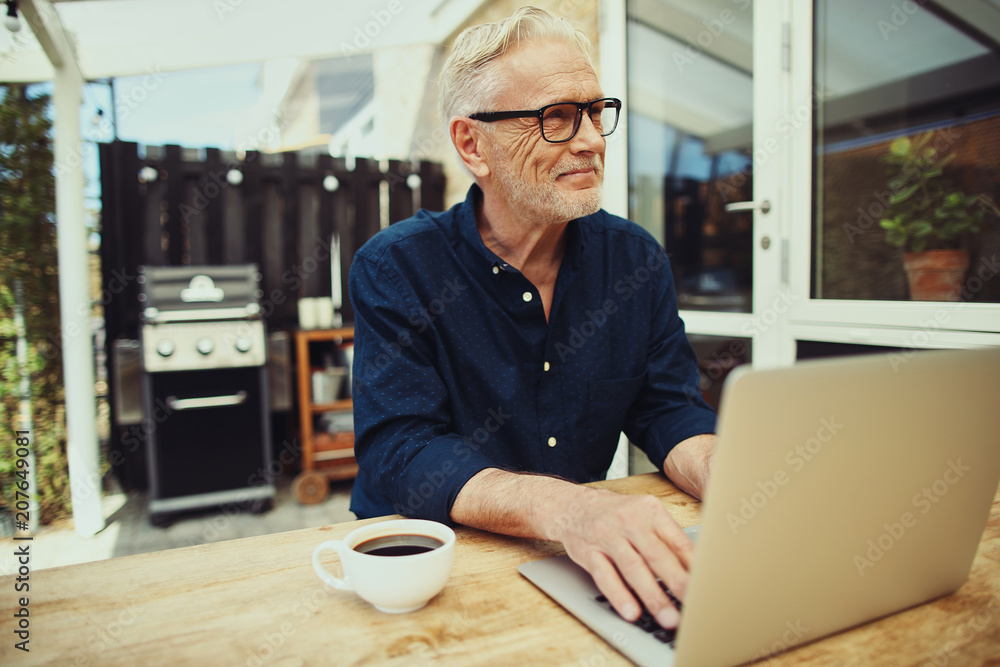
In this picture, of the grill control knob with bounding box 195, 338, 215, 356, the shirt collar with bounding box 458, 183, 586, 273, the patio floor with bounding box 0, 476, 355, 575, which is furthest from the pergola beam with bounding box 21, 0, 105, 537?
the shirt collar with bounding box 458, 183, 586, 273

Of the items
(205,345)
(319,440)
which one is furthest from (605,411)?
(319,440)

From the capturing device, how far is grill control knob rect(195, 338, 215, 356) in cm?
304

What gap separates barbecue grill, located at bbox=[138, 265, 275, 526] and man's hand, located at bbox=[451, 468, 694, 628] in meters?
2.68

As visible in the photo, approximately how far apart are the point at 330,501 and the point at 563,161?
9.39ft

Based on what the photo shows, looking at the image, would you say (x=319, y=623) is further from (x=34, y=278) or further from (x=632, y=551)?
(x=34, y=278)

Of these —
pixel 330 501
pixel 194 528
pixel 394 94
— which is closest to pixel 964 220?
pixel 330 501

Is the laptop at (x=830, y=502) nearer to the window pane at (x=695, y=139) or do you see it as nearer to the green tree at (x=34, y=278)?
the window pane at (x=695, y=139)

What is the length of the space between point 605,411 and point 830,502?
2.72 ft

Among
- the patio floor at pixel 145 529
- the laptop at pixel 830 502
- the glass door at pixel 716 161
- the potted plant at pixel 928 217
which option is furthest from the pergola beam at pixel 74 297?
the potted plant at pixel 928 217

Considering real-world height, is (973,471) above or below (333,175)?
below

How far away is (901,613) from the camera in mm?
584

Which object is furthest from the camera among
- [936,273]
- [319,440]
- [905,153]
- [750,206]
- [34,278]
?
[319,440]

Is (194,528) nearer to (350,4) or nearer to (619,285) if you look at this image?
(619,285)

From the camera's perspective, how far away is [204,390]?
10.1 ft
